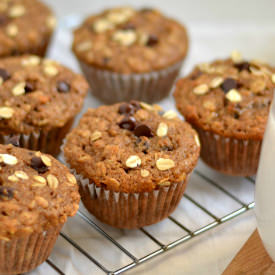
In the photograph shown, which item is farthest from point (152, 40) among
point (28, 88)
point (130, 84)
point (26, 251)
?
point (26, 251)

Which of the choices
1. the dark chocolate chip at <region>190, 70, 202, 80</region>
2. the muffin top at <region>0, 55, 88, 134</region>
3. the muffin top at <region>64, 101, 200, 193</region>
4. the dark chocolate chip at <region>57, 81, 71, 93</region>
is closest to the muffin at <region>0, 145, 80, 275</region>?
the muffin top at <region>64, 101, 200, 193</region>

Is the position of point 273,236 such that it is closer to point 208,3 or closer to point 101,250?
point 101,250

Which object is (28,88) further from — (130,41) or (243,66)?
(243,66)

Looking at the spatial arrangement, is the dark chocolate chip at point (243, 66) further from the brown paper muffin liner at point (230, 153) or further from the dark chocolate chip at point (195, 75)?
the brown paper muffin liner at point (230, 153)

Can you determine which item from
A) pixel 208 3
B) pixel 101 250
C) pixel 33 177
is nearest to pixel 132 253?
pixel 101 250

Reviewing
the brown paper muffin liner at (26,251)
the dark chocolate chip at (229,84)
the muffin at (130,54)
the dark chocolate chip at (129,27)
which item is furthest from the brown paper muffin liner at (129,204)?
the dark chocolate chip at (129,27)
